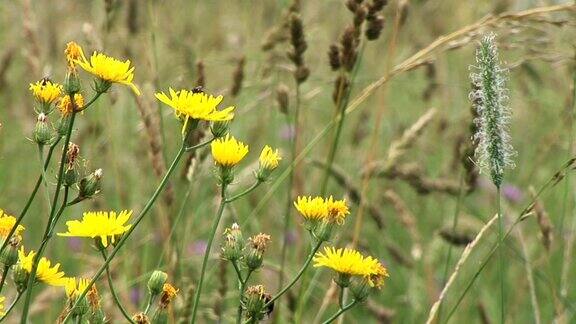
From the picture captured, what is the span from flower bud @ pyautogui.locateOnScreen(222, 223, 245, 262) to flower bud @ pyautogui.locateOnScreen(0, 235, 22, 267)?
0.27 meters

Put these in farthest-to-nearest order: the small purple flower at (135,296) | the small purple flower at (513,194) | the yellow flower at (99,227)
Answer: the small purple flower at (513,194) → the small purple flower at (135,296) → the yellow flower at (99,227)

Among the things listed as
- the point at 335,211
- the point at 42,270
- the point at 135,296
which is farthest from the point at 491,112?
the point at 135,296

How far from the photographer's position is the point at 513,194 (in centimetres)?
382

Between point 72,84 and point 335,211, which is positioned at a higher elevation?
point 72,84

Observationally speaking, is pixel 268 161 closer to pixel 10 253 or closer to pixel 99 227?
pixel 99 227

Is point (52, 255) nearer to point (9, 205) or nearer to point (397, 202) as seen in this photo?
point (9, 205)

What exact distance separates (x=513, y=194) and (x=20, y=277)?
9.51 ft

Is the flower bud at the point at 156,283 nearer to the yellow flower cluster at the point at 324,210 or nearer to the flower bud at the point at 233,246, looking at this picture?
the flower bud at the point at 233,246

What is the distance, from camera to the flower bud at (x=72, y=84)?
1213 mm

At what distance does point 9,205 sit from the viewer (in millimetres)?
3314

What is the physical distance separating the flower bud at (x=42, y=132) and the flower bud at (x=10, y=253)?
13cm

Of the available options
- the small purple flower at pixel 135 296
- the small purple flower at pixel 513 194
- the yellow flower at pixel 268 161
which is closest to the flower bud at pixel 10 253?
the yellow flower at pixel 268 161

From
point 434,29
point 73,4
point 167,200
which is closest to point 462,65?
point 434,29

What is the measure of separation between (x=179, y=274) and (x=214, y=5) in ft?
11.5
